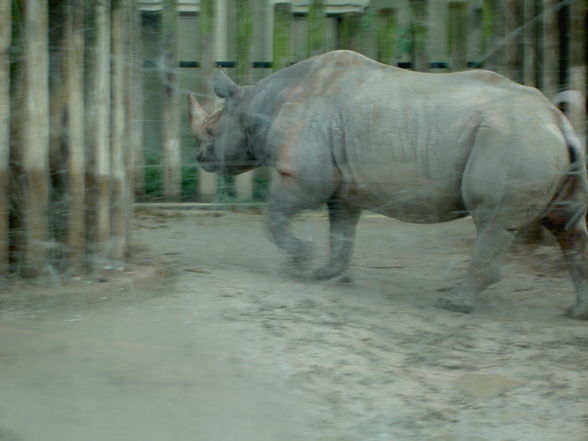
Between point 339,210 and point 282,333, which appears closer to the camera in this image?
point 282,333

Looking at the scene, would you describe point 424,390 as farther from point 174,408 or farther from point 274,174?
point 274,174

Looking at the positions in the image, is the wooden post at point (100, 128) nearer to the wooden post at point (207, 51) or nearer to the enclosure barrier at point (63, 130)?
the enclosure barrier at point (63, 130)

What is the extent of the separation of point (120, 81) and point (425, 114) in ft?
5.37

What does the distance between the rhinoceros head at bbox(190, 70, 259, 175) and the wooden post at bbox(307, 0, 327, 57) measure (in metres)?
0.51

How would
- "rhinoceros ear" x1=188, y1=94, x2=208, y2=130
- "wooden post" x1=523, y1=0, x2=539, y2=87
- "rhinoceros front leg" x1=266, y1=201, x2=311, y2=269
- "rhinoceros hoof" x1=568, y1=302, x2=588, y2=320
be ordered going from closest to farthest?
"wooden post" x1=523, y1=0, x2=539, y2=87
"rhinoceros hoof" x1=568, y1=302, x2=588, y2=320
"rhinoceros front leg" x1=266, y1=201, x2=311, y2=269
"rhinoceros ear" x1=188, y1=94, x2=208, y2=130

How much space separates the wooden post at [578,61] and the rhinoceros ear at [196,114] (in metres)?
2.23

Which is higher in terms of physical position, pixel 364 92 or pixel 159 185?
pixel 364 92

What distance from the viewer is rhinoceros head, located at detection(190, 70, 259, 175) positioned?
623 centimetres

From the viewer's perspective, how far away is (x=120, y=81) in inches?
213

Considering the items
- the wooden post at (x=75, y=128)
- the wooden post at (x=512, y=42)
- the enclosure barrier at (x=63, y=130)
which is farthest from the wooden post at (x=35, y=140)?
the wooden post at (x=512, y=42)

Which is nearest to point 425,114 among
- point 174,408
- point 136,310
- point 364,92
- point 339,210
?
point 364,92

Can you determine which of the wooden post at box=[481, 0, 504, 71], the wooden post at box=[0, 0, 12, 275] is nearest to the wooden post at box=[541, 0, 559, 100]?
the wooden post at box=[481, 0, 504, 71]

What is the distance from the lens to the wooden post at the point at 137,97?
5.50 m

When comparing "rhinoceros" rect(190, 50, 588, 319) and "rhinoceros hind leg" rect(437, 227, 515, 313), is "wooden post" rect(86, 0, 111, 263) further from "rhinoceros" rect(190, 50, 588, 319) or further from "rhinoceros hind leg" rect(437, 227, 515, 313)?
"rhinoceros hind leg" rect(437, 227, 515, 313)
